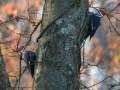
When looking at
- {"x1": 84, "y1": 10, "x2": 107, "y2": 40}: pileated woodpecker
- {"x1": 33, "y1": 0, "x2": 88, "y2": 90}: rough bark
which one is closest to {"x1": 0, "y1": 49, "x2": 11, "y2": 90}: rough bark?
{"x1": 33, "y1": 0, "x2": 88, "y2": 90}: rough bark

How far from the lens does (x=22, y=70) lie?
20.3 ft

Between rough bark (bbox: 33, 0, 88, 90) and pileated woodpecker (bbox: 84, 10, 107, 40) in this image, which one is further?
pileated woodpecker (bbox: 84, 10, 107, 40)

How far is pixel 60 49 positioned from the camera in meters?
5.77

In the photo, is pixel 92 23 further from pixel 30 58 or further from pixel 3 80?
pixel 3 80

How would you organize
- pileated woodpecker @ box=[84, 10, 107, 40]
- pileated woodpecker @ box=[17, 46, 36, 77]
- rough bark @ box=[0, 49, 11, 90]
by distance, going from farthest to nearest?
pileated woodpecker @ box=[84, 10, 107, 40]
pileated woodpecker @ box=[17, 46, 36, 77]
rough bark @ box=[0, 49, 11, 90]

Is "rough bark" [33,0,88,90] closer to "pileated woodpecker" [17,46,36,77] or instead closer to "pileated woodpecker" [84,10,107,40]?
"pileated woodpecker" [17,46,36,77]

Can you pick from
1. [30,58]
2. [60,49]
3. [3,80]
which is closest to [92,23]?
[60,49]

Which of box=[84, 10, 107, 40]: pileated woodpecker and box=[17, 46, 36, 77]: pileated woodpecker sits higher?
box=[84, 10, 107, 40]: pileated woodpecker

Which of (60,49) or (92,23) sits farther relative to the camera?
(92,23)

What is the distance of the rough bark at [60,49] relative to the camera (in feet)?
18.9

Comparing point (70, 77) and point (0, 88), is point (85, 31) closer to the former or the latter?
point (70, 77)

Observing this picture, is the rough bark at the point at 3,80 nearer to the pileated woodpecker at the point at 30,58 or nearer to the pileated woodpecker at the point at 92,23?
the pileated woodpecker at the point at 30,58

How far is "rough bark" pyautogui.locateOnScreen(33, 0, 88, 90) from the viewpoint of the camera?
5754 mm


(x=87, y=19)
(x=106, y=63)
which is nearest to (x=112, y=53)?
(x=106, y=63)
